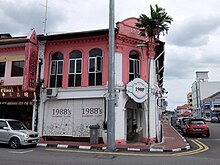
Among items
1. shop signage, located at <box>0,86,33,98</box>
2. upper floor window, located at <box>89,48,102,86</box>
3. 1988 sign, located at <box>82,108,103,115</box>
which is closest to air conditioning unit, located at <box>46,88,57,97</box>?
shop signage, located at <box>0,86,33,98</box>

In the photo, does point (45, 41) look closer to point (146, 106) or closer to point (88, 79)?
point (88, 79)

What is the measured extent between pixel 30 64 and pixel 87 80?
12.3 ft

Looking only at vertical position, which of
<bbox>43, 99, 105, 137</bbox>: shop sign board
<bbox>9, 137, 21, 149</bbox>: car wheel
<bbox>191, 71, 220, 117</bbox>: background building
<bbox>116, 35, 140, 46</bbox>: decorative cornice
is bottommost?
<bbox>9, 137, 21, 149</bbox>: car wheel

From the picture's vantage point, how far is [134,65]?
53.7ft

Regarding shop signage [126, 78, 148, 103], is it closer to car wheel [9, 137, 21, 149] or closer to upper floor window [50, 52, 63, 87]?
upper floor window [50, 52, 63, 87]

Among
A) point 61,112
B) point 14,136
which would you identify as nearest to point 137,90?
point 61,112

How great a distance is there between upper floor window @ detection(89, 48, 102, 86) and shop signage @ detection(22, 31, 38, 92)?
12.0 feet

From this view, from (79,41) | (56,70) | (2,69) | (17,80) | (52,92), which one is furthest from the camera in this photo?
(2,69)

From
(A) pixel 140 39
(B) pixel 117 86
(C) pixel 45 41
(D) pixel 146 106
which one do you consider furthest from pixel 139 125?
(C) pixel 45 41

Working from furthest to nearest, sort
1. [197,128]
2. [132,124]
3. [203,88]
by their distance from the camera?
[203,88] → [197,128] → [132,124]

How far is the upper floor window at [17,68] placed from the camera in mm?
17448

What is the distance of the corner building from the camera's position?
15.5 metres

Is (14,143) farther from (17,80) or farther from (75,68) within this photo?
(75,68)

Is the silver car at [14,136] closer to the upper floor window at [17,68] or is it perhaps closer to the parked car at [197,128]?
the upper floor window at [17,68]
